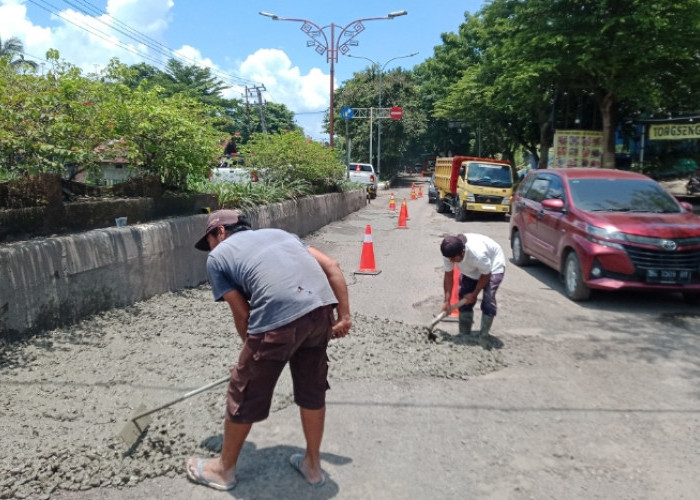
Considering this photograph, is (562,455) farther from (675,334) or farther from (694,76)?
(694,76)

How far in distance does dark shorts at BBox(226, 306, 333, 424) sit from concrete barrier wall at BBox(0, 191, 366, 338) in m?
2.78

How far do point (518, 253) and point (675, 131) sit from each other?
1431 cm

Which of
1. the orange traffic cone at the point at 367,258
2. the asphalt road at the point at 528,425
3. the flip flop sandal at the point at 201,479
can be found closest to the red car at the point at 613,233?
the asphalt road at the point at 528,425

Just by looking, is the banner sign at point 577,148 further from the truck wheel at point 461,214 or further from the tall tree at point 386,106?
the tall tree at point 386,106

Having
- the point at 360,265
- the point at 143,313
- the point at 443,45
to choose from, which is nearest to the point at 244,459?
the point at 143,313

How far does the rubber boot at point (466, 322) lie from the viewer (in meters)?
5.58

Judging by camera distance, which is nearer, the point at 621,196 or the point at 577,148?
the point at 621,196

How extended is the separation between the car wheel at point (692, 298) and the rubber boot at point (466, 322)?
10.8ft

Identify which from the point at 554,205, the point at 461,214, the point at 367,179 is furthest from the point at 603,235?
the point at 367,179

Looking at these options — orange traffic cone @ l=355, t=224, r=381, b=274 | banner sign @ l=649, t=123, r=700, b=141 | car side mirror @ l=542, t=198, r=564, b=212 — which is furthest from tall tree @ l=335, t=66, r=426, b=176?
car side mirror @ l=542, t=198, r=564, b=212

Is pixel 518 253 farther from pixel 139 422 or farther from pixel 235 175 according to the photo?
pixel 139 422

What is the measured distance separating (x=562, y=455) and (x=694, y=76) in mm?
19515

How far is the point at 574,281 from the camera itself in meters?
7.27

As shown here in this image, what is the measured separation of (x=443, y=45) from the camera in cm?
4369
